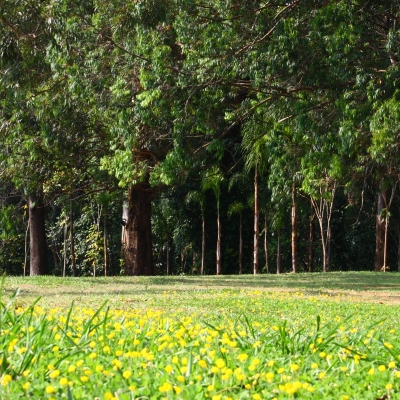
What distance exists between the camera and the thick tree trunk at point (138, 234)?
820 inches

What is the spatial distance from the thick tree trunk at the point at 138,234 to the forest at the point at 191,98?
0.03 m

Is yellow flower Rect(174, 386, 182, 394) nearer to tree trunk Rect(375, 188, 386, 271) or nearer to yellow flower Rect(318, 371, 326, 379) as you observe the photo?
yellow flower Rect(318, 371, 326, 379)

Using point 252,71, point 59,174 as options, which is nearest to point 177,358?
point 252,71

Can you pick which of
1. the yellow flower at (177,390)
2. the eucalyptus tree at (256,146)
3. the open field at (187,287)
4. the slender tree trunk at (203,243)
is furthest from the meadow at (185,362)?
the slender tree trunk at (203,243)

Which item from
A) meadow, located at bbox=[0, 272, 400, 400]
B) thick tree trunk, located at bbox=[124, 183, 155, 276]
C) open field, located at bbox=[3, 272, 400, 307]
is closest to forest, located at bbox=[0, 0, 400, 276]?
thick tree trunk, located at bbox=[124, 183, 155, 276]

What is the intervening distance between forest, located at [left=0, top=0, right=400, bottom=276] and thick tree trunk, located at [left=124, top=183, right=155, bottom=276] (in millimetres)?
33

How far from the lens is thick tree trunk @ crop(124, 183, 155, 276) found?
2083 cm

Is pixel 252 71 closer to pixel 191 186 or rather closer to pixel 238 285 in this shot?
pixel 238 285

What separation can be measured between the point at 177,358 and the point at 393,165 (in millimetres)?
13810

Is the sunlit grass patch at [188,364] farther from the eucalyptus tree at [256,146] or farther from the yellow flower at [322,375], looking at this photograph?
the eucalyptus tree at [256,146]

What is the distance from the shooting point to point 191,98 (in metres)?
15.4

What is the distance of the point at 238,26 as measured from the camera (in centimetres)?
1416

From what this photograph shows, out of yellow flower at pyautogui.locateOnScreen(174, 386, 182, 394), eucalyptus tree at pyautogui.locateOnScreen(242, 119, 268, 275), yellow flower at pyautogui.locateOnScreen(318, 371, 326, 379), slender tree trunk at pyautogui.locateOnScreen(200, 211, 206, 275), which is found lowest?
yellow flower at pyautogui.locateOnScreen(174, 386, 182, 394)

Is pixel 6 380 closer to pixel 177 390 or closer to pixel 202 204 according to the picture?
pixel 177 390
